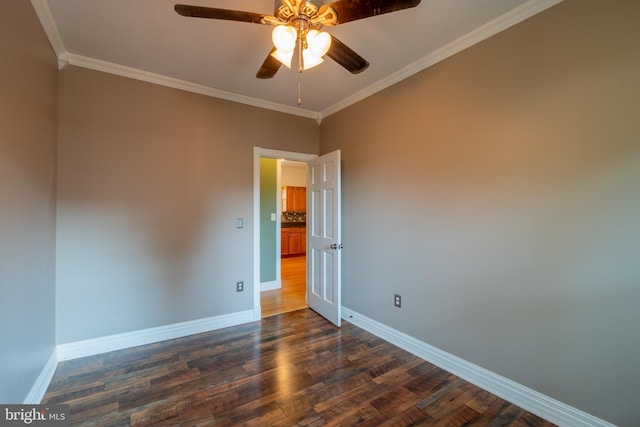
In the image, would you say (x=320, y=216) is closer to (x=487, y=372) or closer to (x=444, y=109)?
(x=444, y=109)

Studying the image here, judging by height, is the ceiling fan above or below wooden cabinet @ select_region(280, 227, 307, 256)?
above

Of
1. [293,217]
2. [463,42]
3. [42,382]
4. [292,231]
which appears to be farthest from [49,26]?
[293,217]

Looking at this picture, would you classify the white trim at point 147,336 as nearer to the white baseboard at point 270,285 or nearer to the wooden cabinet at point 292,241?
the white baseboard at point 270,285

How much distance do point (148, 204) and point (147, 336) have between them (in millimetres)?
1308

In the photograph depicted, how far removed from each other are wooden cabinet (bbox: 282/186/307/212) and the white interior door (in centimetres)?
430

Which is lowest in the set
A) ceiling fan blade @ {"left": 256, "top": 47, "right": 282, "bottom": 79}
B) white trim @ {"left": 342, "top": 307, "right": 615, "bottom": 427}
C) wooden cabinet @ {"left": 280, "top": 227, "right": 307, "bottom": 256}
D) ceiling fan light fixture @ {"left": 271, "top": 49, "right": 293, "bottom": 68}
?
white trim @ {"left": 342, "top": 307, "right": 615, "bottom": 427}

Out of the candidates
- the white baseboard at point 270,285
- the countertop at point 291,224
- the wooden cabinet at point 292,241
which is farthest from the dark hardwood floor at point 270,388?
the countertop at point 291,224

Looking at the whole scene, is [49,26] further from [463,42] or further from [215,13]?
[463,42]

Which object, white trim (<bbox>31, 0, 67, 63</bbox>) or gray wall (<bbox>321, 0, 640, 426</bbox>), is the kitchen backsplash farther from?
white trim (<bbox>31, 0, 67, 63</bbox>)

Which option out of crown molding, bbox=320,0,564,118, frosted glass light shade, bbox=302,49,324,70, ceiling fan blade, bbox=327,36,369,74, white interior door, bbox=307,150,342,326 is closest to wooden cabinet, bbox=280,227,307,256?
white interior door, bbox=307,150,342,326

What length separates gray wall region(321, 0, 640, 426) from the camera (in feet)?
4.85

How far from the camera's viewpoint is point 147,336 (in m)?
2.67

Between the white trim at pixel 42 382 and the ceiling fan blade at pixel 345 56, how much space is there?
9.37 feet

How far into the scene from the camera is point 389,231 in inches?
109
